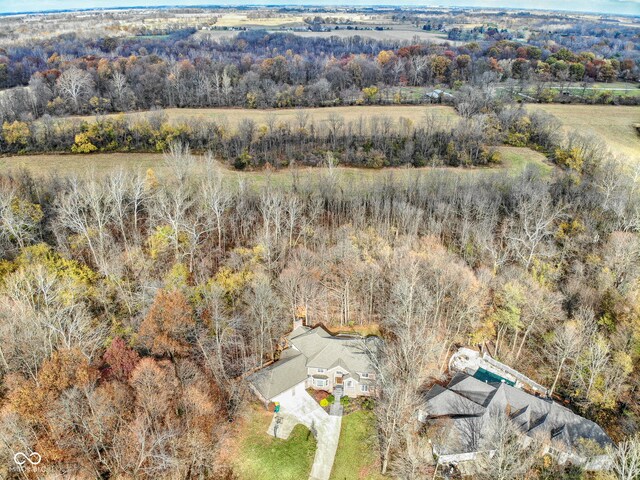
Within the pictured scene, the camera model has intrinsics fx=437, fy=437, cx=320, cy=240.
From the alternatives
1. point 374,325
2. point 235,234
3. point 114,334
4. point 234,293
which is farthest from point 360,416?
point 235,234

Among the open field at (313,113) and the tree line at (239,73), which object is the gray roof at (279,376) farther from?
the tree line at (239,73)

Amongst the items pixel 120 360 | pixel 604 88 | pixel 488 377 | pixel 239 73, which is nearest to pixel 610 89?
pixel 604 88

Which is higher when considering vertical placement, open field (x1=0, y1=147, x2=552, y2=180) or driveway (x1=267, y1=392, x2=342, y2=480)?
open field (x1=0, y1=147, x2=552, y2=180)

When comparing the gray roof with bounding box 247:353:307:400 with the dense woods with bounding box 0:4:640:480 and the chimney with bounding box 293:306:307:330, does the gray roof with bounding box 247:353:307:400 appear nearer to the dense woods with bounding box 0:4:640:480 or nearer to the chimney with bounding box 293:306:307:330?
the dense woods with bounding box 0:4:640:480

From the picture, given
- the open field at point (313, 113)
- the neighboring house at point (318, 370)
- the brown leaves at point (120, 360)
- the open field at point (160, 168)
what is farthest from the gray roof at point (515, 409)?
the open field at point (313, 113)

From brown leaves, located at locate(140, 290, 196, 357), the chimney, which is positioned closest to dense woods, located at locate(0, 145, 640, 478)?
brown leaves, located at locate(140, 290, 196, 357)

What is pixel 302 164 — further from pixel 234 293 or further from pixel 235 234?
pixel 234 293
